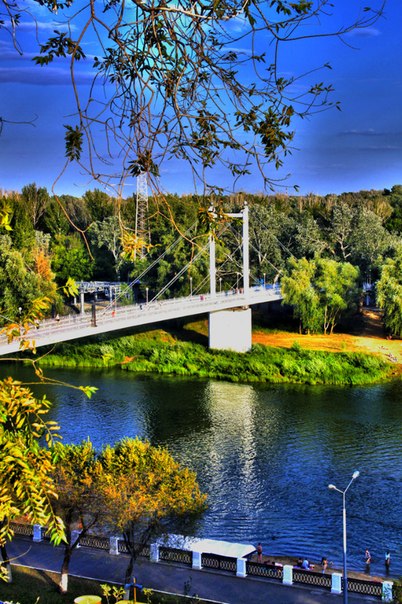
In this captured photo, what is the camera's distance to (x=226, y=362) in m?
32.4

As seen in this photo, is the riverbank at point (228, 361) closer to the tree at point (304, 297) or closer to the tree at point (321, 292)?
A: the tree at point (304, 297)

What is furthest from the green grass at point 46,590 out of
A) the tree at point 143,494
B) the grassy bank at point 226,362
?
the grassy bank at point 226,362

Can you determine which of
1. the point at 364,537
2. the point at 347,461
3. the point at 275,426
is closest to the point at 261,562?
the point at 364,537

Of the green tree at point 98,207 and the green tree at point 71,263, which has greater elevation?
the green tree at point 98,207

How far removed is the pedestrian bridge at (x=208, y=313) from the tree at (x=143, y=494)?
45.3ft

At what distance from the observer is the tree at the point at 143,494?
1260 cm

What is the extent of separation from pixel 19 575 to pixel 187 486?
3311 mm

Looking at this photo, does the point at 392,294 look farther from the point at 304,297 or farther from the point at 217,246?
the point at 217,246

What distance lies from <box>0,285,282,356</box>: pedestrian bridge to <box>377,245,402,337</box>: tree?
543 cm

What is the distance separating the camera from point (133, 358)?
33.6 m

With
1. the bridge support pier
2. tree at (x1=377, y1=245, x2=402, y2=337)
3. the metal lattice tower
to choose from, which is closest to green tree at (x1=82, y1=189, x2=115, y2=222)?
the metal lattice tower

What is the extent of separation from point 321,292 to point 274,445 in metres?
16.8

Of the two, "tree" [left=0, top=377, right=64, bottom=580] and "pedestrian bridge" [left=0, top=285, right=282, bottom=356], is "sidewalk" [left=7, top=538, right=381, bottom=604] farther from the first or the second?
"pedestrian bridge" [left=0, top=285, right=282, bottom=356]

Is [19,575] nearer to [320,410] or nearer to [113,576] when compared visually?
[113,576]
